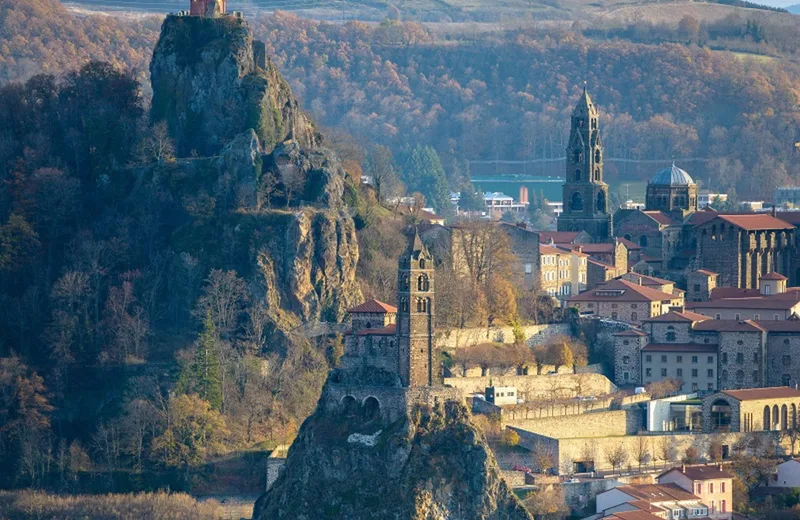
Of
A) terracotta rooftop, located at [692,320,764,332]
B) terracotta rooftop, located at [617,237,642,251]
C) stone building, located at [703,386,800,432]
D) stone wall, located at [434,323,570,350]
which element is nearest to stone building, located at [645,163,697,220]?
terracotta rooftop, located at [617,237,642,251]

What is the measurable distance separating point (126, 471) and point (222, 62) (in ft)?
69.9

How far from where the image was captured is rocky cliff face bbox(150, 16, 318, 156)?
12094 centimetres

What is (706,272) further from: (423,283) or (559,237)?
(423,283)

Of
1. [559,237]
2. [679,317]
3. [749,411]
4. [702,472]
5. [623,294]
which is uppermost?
[559,237]

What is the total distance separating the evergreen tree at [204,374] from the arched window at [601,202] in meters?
38.7

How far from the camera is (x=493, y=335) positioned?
4717 inches

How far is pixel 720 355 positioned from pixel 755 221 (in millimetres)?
19182

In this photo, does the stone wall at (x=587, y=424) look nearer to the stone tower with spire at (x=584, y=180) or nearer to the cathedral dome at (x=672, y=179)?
the stone tower with spire at (x=584, y=180)

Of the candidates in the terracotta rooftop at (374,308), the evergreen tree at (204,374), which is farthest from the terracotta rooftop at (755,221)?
the evergreen tree at (204,374)

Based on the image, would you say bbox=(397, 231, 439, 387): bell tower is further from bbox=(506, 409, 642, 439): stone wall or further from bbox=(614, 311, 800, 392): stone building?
bbox=(614, 311, 800, 392): stone building

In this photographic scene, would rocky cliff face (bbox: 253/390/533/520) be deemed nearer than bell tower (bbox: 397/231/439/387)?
Yes

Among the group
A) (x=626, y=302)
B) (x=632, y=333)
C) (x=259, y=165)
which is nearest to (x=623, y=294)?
(x=626, y=302)

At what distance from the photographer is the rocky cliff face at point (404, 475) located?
9825cm

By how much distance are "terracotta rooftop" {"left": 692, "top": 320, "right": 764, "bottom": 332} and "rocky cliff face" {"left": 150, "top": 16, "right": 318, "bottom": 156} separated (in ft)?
62.7
